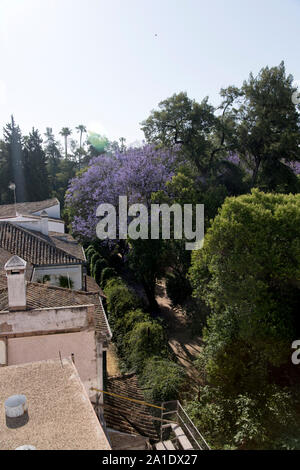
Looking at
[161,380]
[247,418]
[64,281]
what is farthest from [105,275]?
[247,418]

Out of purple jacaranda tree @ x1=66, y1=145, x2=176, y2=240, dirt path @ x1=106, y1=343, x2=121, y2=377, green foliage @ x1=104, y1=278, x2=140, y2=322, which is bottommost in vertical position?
dirt path @ x1=106, y1=343, x2=121, y2=377

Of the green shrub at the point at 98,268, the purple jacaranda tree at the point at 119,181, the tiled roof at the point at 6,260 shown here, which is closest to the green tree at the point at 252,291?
the tiled roof at the point at 6,260

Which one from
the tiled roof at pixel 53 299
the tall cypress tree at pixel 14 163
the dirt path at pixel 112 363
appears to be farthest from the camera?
the tall cypress tree at pixel 14 163

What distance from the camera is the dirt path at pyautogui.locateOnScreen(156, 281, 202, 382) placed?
1387cm

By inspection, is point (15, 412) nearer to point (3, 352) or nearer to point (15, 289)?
point (3, 352)

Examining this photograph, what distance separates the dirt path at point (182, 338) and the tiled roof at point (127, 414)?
3.41 meters

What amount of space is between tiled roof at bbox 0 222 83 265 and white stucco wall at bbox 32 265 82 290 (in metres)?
0.27

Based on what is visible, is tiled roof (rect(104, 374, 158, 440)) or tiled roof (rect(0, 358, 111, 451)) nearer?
tiled roof (rect(0, 358, 111, 451))

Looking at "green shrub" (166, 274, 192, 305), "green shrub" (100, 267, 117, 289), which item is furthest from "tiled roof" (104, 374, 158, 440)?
"green shrub" (100, 267, 117, 289)

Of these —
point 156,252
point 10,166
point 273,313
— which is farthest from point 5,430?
point 10,166

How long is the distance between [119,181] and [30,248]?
776cm

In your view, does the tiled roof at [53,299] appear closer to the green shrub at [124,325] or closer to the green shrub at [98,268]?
the green shrub at [124,325]

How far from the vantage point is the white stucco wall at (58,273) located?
14548mm

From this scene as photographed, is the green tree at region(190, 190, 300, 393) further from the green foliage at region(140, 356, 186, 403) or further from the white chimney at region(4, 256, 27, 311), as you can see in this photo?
the white chimney at region(4, 256, 27, 311)
